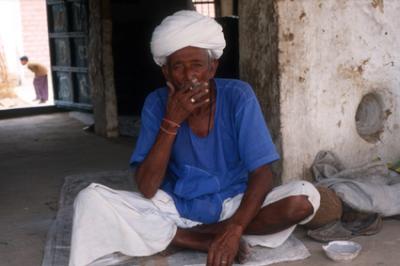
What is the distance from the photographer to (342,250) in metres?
2.82

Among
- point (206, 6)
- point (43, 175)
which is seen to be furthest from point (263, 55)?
point (206, 6)

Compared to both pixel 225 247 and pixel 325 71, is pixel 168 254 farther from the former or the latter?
pixel 325 71

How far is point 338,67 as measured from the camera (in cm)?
350

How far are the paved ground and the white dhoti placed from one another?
379 millimetres

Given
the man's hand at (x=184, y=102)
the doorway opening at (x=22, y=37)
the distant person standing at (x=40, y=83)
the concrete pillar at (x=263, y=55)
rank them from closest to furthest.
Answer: the man's hand at (x=184, y=102)
the concrete pillar at (x=263, y=55)
the distant person standing at (x=40, y=83)
the doorway opening at (x=22, y=37)

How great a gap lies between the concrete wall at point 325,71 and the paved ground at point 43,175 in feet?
1.80

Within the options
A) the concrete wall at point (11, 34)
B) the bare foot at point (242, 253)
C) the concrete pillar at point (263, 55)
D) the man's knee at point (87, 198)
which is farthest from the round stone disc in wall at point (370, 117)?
the concrete wall at point (11, 34)

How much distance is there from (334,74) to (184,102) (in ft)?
4.19

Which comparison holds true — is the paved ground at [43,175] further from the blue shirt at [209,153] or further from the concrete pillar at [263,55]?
the concrete pillar at [263,55]

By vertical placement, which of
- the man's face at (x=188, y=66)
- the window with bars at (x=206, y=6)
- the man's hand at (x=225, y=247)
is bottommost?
the man's hand at (x=225, y=247)

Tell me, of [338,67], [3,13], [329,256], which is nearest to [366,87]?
[338,67]

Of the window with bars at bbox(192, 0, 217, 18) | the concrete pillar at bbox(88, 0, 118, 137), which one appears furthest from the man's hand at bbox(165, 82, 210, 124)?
the window with bars at bbox(192, 0, 217, 18)

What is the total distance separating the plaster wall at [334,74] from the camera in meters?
3.36

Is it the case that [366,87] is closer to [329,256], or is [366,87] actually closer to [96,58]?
[329,256]
